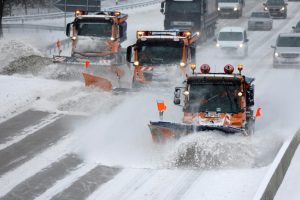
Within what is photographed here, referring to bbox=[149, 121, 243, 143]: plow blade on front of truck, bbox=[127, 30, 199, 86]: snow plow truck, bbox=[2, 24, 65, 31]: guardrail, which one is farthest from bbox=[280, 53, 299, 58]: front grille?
bbox=[149, 121, 243, 143]: plow blade on front of truck

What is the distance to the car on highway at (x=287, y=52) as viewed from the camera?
3359cm

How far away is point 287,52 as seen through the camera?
33.9 metres

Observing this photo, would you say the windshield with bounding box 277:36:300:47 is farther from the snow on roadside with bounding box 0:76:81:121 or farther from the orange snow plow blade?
the orange snow plow blade

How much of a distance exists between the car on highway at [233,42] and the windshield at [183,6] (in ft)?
Result: 8.37

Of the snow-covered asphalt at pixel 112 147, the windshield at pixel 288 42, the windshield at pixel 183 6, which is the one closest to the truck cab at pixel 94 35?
the snow-covered asphalt at pixel 112 147

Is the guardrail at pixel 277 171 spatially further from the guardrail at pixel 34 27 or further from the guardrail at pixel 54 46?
the guardrail at pixel 34 27

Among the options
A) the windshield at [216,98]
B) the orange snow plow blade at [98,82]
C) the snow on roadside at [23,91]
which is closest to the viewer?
the windshield at [216,98]

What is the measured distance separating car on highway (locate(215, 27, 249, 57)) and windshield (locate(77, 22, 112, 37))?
9.90m

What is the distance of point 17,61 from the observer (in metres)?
30.5

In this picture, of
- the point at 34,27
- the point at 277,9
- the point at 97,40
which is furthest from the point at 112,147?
the point at 277,9

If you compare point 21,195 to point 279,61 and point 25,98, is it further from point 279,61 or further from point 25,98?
point 279,61

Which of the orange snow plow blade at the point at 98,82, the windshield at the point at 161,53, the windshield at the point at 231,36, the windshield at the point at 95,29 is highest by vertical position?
the windshield at the point at 95,29

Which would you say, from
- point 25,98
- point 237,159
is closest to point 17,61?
point 25,98

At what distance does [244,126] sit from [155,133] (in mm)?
2200
